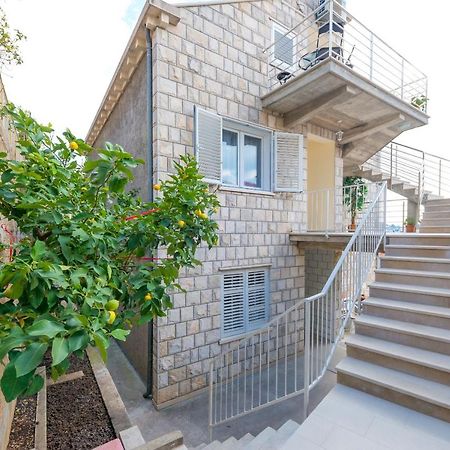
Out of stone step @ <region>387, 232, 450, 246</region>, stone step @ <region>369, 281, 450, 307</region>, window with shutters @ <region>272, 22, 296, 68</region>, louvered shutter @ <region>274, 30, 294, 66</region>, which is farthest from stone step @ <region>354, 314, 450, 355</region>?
louvered shutter @ <region>274, 30, 294, 66</region>

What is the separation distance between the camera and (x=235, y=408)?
401cm

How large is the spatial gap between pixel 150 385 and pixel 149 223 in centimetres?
356

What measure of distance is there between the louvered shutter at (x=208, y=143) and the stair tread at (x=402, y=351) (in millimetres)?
2970

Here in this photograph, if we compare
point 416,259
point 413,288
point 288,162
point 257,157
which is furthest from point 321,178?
point 413,288

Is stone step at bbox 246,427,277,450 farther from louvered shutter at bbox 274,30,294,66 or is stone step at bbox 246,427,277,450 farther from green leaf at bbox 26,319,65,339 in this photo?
louvered shutter at bbox 274,30,294,66

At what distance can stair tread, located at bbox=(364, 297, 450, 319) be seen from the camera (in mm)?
2775

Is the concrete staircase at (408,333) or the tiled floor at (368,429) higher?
the concrete staircase at (408,333)

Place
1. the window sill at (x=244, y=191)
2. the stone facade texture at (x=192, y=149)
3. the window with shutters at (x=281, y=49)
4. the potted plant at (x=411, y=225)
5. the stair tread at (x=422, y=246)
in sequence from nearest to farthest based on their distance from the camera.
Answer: the stair tread at (x=422, y=246)
the stone facade texture at (x=192, y=149)
the window sill at (x=244, y=191)
the window with shutters at (x=281, y=49)
the potted plant at (x=411, y=225)

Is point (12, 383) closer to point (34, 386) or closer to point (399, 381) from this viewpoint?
point (34, 386)

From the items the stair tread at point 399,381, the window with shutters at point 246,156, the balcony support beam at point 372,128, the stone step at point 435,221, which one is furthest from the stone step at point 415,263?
the balcony support beam at point 372,128

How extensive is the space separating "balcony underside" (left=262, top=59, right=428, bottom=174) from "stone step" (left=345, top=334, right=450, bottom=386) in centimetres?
384

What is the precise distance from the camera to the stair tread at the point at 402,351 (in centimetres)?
242

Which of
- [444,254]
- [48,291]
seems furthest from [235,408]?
[48,291]

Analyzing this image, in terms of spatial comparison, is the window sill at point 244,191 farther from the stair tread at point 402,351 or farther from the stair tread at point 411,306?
the stair tread at point 402,351
